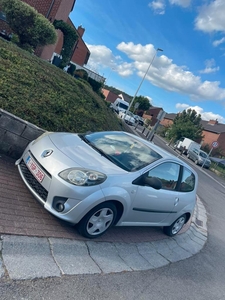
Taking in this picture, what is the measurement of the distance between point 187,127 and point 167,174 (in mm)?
40374

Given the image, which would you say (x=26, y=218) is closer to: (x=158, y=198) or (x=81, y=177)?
(x=81, y=177)

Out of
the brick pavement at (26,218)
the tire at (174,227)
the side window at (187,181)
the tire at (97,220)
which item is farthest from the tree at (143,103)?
the tire at (97,220)

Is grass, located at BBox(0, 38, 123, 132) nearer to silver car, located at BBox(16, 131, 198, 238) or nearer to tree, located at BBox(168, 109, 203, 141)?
silver car, located at BBox(16, 131, 198, 238)

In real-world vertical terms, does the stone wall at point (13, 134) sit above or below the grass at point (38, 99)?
below

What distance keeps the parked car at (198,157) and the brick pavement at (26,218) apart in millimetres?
26992

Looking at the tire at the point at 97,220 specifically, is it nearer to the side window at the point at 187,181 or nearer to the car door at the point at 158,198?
the car door at the point at 158,198

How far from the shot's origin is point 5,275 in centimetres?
249

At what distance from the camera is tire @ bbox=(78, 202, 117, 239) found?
3.67m

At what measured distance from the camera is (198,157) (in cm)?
3103

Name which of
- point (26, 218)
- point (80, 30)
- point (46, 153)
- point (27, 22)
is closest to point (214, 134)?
point (80, 30)

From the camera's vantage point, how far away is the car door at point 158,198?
166 inches

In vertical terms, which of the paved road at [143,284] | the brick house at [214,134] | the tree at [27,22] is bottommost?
the paved road at [143,284]

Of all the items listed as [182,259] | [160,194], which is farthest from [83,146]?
[182,259]

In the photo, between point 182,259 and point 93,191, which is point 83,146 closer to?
point 93,191
